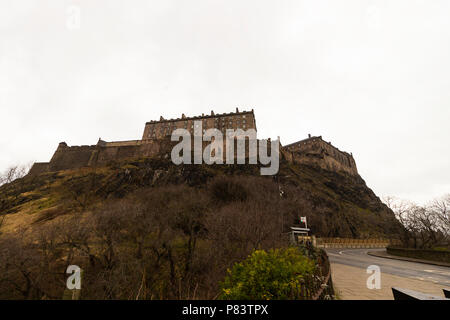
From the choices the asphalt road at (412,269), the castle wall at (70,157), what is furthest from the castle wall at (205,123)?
the asphalt road at (412,269)

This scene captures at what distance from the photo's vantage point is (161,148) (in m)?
56.3

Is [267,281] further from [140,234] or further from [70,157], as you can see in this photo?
[70,157]

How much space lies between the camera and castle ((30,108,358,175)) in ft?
189

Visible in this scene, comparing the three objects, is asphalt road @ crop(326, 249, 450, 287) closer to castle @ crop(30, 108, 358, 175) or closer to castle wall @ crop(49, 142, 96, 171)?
castle @ crop(30, 108, 358, 175)

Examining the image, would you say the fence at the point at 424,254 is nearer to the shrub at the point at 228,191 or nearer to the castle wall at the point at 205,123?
the shrub at the point at 228,191

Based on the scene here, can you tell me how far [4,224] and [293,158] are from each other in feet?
226

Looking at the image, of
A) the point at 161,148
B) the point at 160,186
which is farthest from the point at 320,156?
the point at 160,186

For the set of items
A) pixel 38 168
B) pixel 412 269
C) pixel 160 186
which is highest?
pixel 38 168

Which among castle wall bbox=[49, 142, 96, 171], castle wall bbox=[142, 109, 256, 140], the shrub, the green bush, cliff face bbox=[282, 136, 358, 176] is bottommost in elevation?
the green bush

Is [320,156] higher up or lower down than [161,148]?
→ higher up

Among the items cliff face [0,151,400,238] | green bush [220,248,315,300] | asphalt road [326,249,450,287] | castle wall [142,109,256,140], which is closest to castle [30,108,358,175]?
castle wall [142,109,256,140]

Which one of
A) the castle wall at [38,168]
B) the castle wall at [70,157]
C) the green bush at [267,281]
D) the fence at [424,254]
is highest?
the castle wall at [70,157]

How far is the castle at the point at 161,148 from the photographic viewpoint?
57656 mm
